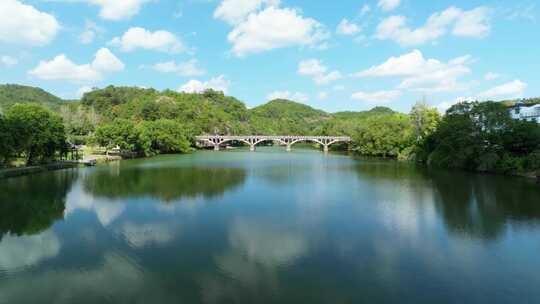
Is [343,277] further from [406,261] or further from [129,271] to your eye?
[129,271]

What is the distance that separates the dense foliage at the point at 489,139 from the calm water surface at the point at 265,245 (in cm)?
964

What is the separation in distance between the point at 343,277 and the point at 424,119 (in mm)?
49260

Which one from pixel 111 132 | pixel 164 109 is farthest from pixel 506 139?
pixel 164 109

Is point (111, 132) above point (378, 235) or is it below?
above

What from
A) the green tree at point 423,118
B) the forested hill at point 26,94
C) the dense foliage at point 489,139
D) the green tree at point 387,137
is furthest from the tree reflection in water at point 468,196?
the forested hill at point 26,94

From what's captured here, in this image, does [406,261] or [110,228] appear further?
[110,228]

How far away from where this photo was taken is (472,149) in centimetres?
3781

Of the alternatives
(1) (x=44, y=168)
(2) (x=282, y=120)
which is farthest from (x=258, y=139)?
(2) (x=282, y=120)

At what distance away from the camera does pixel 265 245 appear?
1426 centimetres

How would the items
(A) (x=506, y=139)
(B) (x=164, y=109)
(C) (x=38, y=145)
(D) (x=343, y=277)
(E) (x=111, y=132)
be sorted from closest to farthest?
(D) (x=343, y=277) → (C) (x=38, y=145) → (A) (x=506, y=139) → (E) (x=111, y=132) → (B) (x=164, y=109)

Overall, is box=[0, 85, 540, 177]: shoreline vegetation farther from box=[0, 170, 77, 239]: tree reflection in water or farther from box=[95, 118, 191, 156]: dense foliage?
box=[0, 170, 77, 239]: tree reflection in water

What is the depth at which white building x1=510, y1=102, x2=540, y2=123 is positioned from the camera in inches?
1853

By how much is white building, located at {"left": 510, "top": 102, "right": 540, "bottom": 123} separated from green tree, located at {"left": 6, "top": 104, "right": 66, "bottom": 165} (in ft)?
182

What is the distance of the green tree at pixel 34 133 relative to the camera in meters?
31.2
